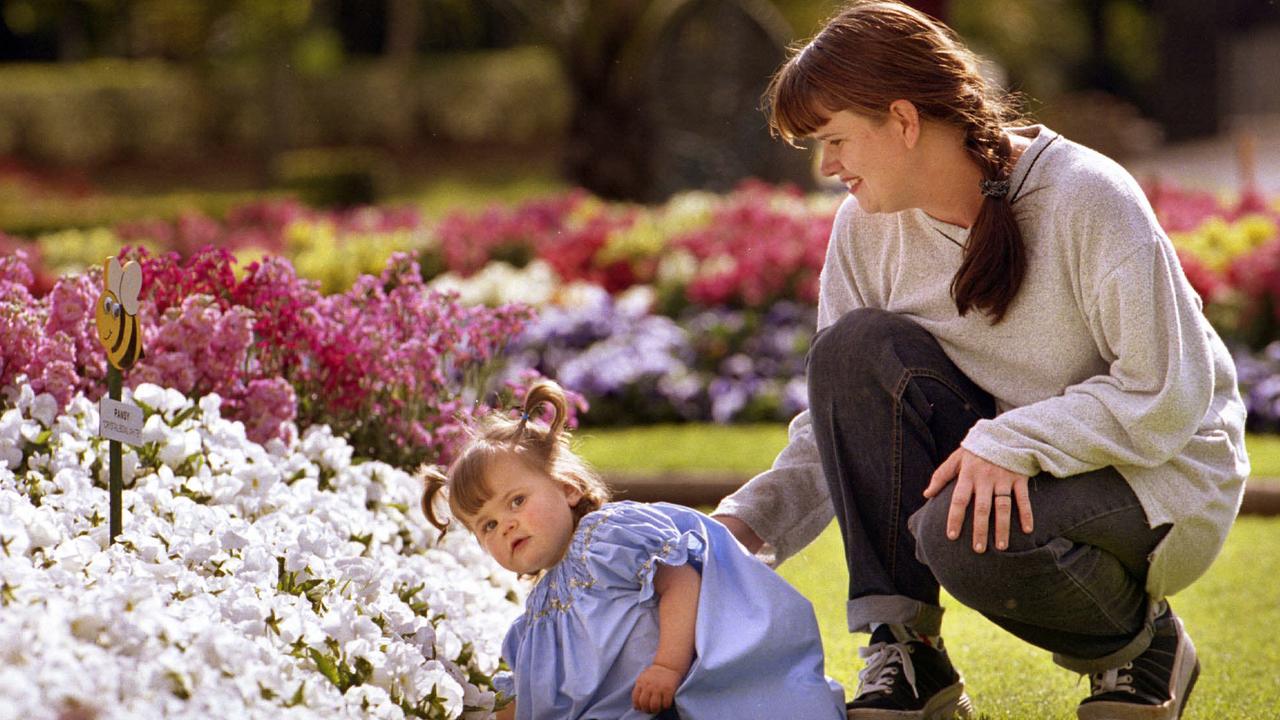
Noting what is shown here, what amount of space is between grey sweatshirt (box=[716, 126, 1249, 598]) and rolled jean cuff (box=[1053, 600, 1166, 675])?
0.05m

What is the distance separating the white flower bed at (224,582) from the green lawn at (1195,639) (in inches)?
17.9

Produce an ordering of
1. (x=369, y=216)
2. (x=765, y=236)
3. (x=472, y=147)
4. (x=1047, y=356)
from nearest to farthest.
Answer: (x=1047, y=356) < (x=765, y=236) < (x=369, y=216) < (x=472, y=147)

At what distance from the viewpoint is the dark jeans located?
2404 millimetres

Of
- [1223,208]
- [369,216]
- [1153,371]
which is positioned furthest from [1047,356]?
[369,216]

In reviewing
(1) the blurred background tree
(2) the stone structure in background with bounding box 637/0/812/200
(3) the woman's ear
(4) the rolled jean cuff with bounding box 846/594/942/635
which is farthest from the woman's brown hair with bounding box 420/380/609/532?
(1) the blurred background tree

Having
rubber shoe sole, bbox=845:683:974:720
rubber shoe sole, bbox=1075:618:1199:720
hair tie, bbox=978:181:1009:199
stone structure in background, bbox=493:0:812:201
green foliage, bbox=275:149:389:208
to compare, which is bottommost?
green foliage, bbox=275:149:389:208

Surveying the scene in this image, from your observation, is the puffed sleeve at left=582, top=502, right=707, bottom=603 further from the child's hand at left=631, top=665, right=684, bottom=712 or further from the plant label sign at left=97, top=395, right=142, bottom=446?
the plant label sign at left=97, top=395, right=142, bottom=446

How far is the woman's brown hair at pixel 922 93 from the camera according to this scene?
2.51 metres

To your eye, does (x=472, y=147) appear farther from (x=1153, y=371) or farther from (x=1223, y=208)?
(x=1153, y=371)

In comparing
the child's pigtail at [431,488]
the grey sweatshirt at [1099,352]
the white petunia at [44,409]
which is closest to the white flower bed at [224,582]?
the white petunia at [44,409]

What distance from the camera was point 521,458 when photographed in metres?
2.59

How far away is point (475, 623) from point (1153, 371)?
129 centimetres

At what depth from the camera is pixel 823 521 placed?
9.43ft

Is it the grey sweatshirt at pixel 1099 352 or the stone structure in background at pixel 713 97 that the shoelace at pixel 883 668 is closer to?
the grey sweatshirt at pixel 1099 352
